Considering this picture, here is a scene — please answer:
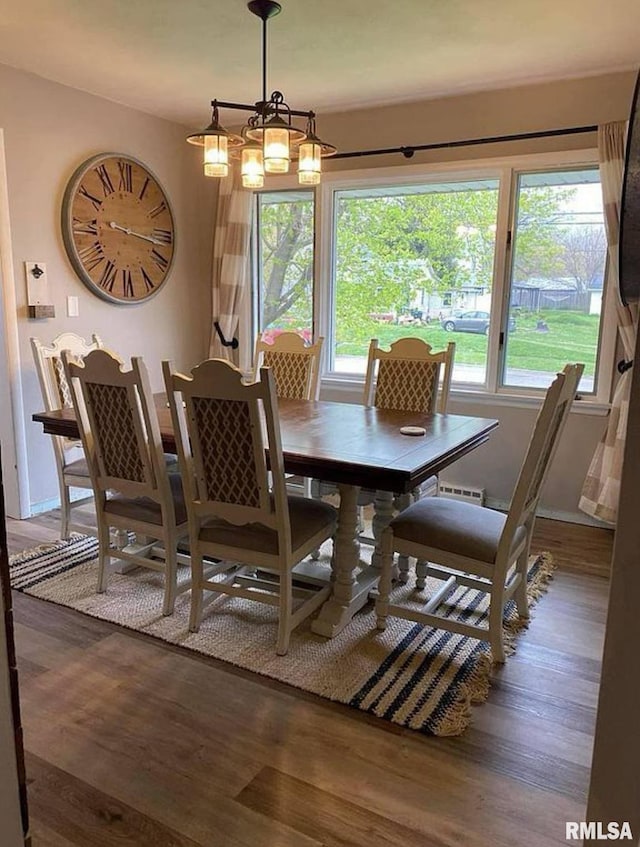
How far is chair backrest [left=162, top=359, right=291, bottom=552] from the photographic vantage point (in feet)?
7.00

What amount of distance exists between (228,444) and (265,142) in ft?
3.92

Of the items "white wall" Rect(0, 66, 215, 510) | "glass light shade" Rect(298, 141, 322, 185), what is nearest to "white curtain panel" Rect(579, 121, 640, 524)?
"glass light shade" Rect(298, 141, 322, 185)

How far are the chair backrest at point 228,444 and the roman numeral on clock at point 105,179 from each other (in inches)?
92.6

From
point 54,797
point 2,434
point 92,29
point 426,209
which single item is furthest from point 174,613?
point 426,209

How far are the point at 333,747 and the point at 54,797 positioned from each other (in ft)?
2.57

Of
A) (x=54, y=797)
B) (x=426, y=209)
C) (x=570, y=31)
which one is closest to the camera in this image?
(x=54, y=797)

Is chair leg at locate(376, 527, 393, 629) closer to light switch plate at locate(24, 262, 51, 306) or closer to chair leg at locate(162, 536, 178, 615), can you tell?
chair leg at locate(162, 536, 178, 615)

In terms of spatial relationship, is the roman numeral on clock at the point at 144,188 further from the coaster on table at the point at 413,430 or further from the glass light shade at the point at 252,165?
the coaster on table at the point at 413,430

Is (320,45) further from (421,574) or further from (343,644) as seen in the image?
(343,644)

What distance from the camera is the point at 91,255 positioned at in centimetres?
403

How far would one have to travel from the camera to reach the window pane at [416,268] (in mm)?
4027

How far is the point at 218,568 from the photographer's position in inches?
107

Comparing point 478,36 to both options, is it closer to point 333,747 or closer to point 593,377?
point 593,377

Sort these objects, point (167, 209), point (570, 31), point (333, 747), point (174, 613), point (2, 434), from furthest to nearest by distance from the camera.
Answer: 1. point (167, 209)
2. point (2, 434)
3. point (570, 31)
4. point (174, 613)
5. point (333, 747)
